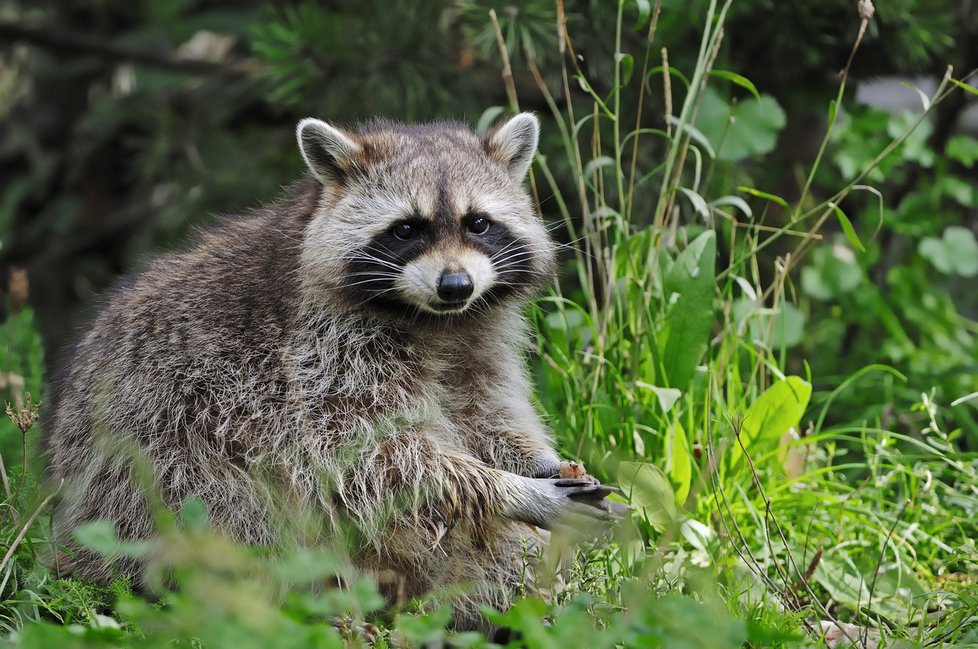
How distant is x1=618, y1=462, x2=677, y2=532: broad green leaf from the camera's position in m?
3.47

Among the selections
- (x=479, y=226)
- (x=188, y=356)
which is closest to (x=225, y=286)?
(x=188, y=356)

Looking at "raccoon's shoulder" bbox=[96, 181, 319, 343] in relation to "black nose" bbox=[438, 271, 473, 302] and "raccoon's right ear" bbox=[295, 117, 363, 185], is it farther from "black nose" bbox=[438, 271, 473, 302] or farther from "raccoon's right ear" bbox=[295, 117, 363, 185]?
"black nose" bbox=[438, 271, 473, 302]

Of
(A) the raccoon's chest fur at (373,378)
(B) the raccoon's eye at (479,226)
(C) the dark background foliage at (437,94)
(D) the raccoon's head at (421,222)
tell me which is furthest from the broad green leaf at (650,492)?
(C) the dark background foliage at (437,94)

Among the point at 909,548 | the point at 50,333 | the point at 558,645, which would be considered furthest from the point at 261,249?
the point at 50,333

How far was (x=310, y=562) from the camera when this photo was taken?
2.01m

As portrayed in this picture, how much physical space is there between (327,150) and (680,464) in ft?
5.19

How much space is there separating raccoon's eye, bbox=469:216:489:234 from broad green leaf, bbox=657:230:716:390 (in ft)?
2.48

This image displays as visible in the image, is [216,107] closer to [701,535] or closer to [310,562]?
[701,535]

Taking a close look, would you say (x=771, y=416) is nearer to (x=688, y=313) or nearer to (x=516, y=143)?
(x=688, y=313)

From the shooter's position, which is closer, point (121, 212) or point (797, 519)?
point (797, 519)

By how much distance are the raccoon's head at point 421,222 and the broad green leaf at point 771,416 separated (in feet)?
2.91

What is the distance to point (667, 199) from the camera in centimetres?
438

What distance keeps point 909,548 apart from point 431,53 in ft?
10.5

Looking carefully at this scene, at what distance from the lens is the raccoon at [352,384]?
3.23m
